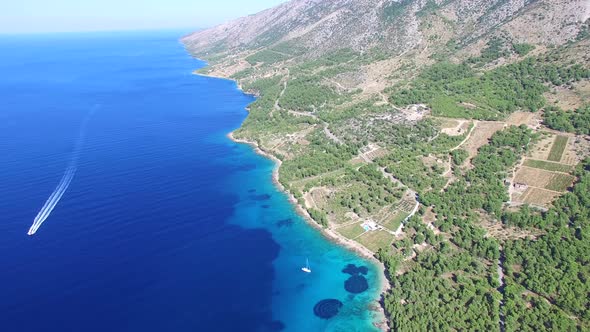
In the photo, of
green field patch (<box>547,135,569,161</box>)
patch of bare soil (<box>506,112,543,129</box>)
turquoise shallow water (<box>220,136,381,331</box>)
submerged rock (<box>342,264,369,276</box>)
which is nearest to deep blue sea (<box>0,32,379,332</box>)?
turquoise shallow water (<box>220,136,381,331</box>)

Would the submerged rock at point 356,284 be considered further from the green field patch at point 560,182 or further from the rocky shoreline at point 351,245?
the green field patch at point 560,182

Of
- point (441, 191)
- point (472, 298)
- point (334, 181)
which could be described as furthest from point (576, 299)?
point (334, 181)

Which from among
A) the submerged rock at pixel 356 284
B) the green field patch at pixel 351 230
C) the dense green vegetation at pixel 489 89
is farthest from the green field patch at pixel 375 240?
the dense green vegetation at pixel 489 89

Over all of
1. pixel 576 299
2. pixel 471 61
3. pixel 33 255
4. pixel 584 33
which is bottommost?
pixel 33 255

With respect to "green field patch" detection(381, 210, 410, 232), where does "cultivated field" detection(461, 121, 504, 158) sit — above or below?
above

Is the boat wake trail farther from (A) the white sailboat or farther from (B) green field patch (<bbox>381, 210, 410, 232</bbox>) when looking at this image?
(B) green field patch (<bbox>381, 210, 410, 232</bbox>)

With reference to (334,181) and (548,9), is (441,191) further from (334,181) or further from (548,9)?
(548,9)
